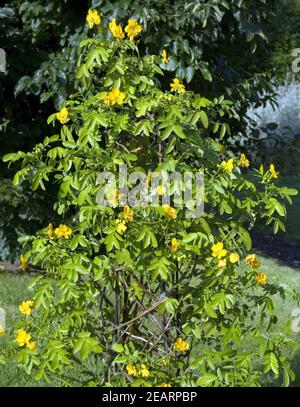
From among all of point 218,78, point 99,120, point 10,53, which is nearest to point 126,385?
point 99,120

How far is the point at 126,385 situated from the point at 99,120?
106 centimetres

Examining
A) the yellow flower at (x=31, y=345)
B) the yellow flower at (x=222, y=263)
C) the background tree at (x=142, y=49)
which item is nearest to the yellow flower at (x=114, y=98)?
the yellow flower at (x=222, y=263)

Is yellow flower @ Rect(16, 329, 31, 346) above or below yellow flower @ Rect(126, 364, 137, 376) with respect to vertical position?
above

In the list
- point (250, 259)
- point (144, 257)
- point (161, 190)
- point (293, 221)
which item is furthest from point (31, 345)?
point (293, 221)

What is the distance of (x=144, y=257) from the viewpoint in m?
3.07

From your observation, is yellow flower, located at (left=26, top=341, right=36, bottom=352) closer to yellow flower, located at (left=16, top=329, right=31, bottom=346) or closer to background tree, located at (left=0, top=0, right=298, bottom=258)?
yellow flower, located at (left=16, top=329, right=31, bottom=346)

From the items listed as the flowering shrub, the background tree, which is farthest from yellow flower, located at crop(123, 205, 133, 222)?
the background tree

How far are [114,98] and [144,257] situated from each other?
2.07ft

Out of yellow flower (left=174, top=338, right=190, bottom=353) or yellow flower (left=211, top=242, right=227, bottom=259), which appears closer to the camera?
yellow flower (left=211, top=242, right=227, bottom=259)

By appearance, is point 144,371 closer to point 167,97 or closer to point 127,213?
point 127,213

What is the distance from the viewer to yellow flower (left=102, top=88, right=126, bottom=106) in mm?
3098

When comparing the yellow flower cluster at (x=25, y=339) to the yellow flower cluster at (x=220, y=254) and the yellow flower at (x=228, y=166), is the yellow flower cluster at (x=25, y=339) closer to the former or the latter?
the yellow flower cluster at (x=220, y=254)
